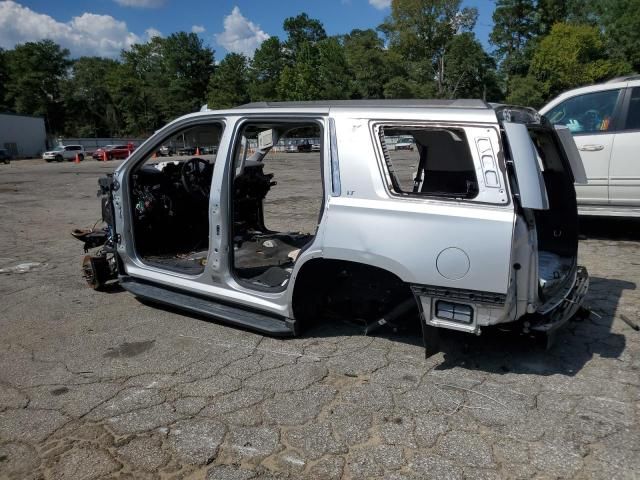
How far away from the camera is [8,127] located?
179 ft

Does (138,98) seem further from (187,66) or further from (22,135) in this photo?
(22,135)

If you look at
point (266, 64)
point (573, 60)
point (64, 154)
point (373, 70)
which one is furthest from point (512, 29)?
point (64, 154)

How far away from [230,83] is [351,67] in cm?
2109

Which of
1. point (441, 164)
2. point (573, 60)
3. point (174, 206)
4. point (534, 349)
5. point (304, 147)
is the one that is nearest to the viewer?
point (534, 349)

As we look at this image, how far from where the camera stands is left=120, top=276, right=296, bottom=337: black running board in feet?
12.0

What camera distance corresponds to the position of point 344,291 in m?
3.73

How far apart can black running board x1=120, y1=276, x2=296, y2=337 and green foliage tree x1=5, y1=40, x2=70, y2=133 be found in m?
85.0

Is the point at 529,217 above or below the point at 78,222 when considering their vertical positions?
above

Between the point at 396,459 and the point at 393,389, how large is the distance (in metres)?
0.67

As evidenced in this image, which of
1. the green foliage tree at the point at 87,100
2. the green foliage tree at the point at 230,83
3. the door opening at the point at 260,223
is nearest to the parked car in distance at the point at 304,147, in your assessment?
the door opening at the point at 260,223

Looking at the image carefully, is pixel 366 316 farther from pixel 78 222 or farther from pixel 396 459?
pixel 78 222

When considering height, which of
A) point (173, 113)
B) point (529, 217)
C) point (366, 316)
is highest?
point (173, 113)

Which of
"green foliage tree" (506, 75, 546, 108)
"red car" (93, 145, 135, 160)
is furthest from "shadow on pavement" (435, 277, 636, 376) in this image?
"green foliage tree" (506, 75, 546, 108)

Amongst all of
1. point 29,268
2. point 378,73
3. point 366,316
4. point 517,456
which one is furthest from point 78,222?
point 378,73
